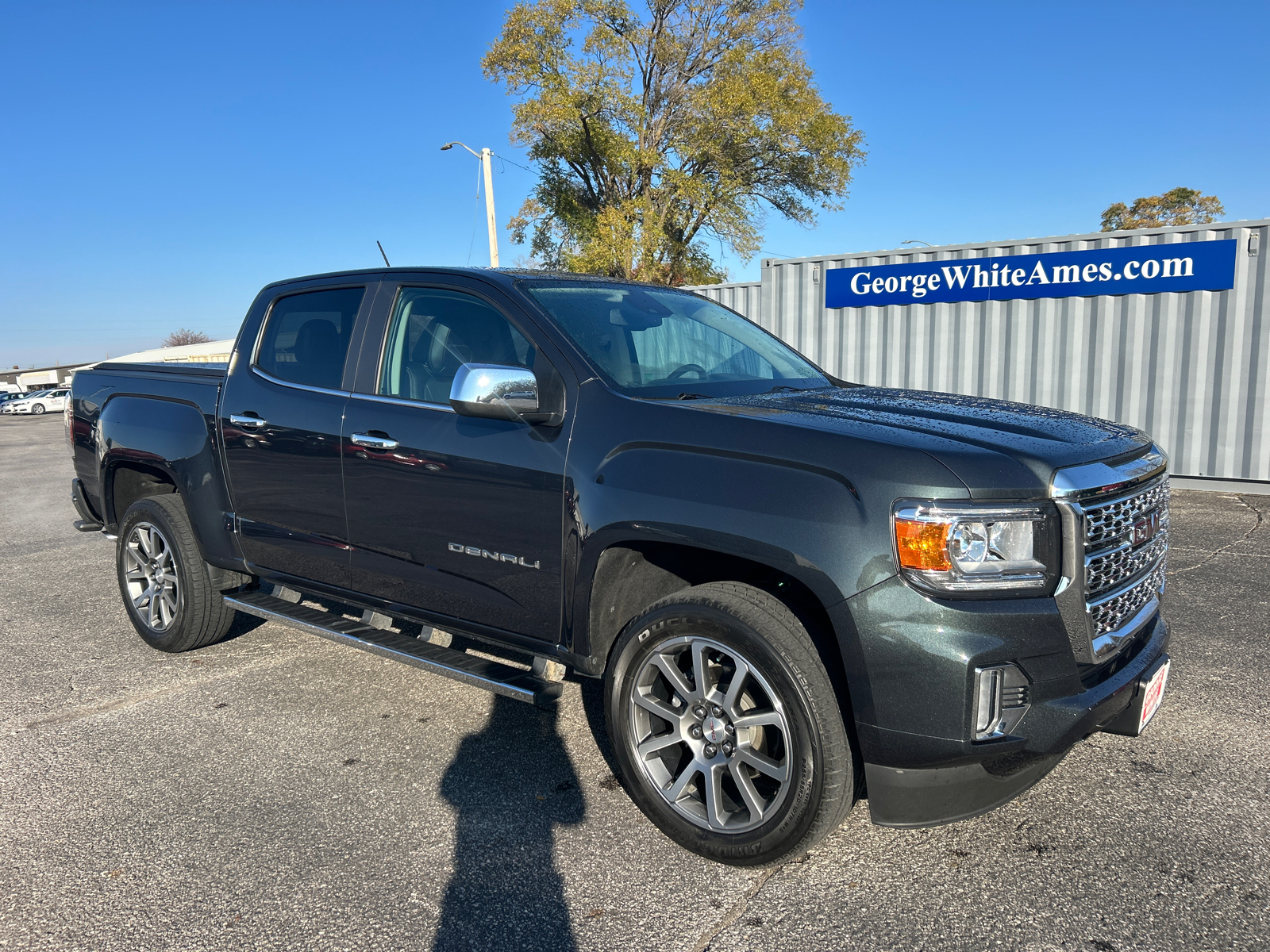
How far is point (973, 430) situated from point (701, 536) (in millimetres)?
892

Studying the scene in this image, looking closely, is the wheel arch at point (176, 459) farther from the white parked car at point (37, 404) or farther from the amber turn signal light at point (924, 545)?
the white parked car at point (37, 404)

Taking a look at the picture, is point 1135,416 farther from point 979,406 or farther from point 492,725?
point 492,725

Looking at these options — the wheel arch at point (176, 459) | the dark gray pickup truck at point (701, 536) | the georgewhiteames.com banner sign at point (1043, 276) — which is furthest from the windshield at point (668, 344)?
the georgewhiteames.com banner sign at point (1043, 276)

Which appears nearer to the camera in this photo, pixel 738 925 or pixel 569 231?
pixel 738 925

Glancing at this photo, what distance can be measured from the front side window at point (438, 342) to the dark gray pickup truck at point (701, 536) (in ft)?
0.04

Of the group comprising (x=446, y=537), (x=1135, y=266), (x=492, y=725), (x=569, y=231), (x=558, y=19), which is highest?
(x=558, y=19)

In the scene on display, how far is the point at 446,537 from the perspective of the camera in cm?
343

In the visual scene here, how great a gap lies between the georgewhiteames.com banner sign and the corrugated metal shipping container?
81 mm

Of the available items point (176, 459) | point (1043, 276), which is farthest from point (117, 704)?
point (1043, 276)

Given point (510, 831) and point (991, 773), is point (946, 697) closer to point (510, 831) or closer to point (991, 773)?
point (991, 773)

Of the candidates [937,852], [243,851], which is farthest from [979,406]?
[243,851]

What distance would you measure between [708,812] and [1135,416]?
925 centimetres

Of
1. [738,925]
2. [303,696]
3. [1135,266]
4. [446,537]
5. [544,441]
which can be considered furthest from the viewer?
[1135,266]

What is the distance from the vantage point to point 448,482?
3.38m
